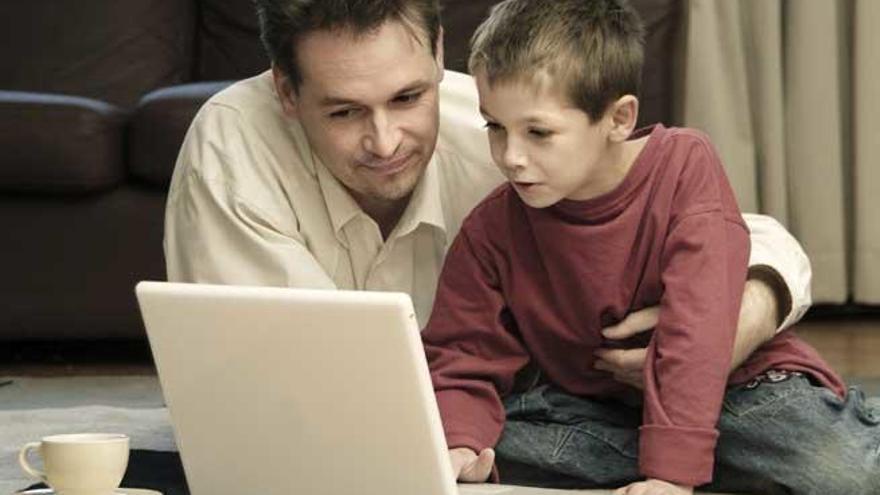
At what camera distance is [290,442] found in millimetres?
1701

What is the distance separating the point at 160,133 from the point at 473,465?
4.74 ft

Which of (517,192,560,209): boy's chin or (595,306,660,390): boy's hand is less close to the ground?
(517,192,560,209): boy's chin

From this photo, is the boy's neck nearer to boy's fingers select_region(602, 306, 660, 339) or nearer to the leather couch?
boy's fingers select_region(602, 306, 660, 339)

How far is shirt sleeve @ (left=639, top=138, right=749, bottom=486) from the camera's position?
5.92ft

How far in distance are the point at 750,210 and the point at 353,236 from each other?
191cm

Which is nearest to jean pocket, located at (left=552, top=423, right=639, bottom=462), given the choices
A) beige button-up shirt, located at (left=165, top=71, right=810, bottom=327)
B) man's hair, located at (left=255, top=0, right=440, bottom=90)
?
beige button-up shirt, located at (left=165, top=71, right=810, bottom=327)

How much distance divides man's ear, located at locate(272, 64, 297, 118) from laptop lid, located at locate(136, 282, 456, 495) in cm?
46

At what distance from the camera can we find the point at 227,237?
2.05m

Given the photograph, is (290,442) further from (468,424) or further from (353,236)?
(353,236)

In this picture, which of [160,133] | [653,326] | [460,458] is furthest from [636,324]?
[160,133]

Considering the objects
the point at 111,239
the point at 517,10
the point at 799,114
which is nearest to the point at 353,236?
the point at 517,10

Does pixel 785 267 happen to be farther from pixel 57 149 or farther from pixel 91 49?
pixel 91 49

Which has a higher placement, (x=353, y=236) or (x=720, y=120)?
(x=353, y=236)

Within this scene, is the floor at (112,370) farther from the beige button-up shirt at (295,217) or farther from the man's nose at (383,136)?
the man's nose at (383,136)
